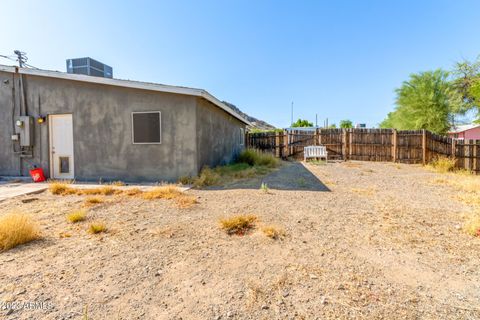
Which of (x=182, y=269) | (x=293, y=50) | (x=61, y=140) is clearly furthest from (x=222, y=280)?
(x=293, y=50)

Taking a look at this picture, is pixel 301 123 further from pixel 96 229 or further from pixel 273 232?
pixel 96 229

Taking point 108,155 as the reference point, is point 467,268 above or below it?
below

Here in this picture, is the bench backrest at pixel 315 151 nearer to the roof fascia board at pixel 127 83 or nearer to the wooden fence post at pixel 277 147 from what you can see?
the wooden fence post at pixel 277 147

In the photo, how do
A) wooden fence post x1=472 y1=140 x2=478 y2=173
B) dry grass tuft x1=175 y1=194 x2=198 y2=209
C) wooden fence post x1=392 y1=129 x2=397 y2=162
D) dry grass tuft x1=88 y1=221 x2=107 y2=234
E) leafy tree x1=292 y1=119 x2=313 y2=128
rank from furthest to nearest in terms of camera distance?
leafy tree x1=292 y1=119 x2=313 y2=128, wooden fence post x1=392 y1=129 x2=397 y2=162, wooden fence post x1=472 y1=140 x2=478 y2=173, dry grass tuft x1=175 y1=194 x2=198 y2=209, dry grass tuft x1=88 y1=221 x2=107 y2=234

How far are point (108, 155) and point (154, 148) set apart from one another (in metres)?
1.58

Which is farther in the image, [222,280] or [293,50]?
[293,50]

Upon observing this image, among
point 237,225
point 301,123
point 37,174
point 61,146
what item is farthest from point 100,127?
point 301,123

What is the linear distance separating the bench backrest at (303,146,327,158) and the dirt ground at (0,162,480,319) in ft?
28.1

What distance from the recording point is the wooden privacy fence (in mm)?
10586

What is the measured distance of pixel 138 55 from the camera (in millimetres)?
11414

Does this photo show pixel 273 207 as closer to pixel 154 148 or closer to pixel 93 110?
pixel 154 148

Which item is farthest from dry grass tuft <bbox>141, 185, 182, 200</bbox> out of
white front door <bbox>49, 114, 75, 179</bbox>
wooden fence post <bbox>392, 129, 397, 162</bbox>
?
wooden fence post <bbox>392, 129, 397, 162</bbox>

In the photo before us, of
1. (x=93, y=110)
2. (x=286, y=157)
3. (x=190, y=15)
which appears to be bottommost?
(x=286, y=157)

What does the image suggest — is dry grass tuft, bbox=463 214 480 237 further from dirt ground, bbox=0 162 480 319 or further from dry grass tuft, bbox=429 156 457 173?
dry grass tuft, bbox=429 156 457 173
